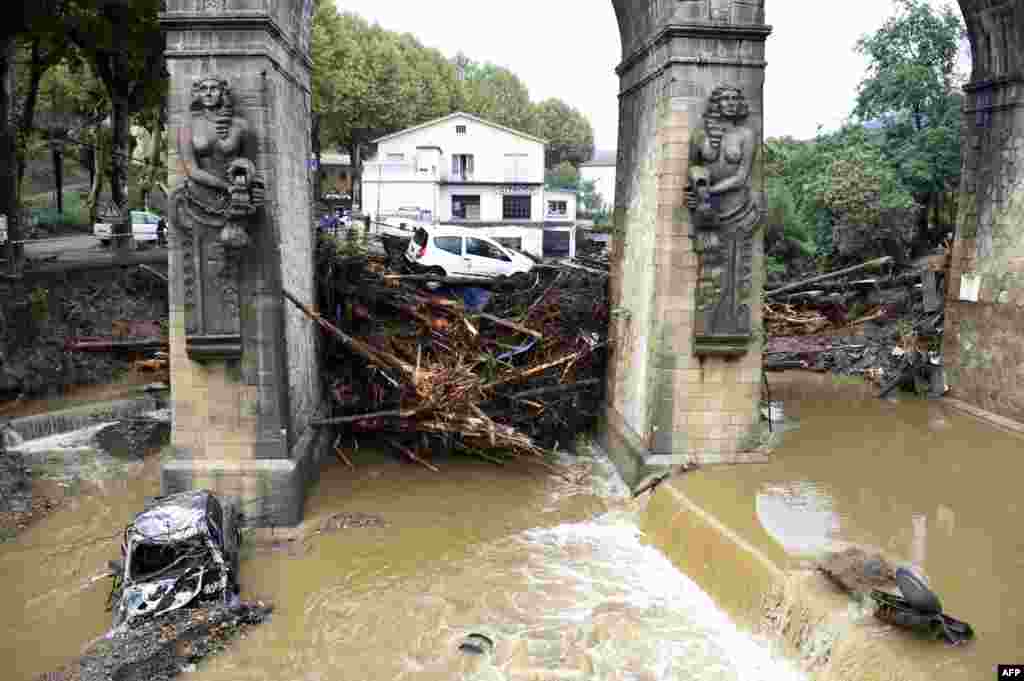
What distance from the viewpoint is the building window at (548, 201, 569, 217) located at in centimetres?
4194

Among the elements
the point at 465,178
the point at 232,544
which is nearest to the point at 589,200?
the point at 465,178

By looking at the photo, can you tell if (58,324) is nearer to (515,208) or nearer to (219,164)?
(219,164)

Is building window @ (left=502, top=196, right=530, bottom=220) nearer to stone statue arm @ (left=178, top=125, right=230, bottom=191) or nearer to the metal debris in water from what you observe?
stone statue arm @ (left=178, top=125, right=230, bottom=191)

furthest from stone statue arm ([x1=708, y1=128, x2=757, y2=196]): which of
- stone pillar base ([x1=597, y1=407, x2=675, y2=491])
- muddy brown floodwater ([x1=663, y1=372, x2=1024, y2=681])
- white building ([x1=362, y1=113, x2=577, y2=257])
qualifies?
white building ([x1=362, y1=113, x2=577, y2=257])

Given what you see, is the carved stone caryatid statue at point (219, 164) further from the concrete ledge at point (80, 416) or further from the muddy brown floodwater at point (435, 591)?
the concrete ledge at point (80, 416)

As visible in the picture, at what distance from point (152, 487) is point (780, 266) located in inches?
724

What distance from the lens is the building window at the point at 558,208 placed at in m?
41.9

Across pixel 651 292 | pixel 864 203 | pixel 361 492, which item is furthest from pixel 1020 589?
pixel 864 203

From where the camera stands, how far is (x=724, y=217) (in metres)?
8.88

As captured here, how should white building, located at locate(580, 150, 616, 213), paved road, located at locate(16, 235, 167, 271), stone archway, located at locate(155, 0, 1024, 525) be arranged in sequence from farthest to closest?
white building, located at locate(580, 150, 616, 213), paved road, located at locate(16, 235, 167, 271), stone archway, located at locate(155, 0, 1024, 525)

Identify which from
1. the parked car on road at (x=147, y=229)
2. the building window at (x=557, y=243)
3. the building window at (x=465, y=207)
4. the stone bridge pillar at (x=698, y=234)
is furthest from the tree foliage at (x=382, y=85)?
the stone bridge pillar at (x=698, y=234)

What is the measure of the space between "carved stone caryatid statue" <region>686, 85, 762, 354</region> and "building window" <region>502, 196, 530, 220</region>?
31282mm

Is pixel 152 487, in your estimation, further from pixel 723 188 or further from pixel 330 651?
pixel 723 188

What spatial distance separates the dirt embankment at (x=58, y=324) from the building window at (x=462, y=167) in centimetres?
2291
